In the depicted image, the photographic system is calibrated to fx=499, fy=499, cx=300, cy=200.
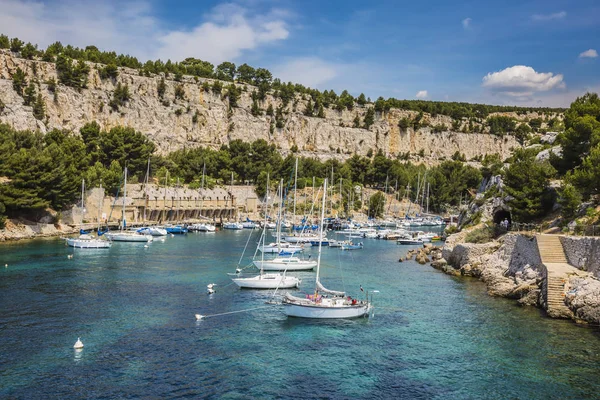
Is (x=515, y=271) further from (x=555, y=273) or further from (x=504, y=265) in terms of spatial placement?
(x=555, y=273)

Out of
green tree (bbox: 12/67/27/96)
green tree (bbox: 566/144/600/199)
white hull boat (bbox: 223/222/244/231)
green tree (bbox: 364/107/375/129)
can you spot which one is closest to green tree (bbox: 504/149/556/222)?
green tree (bbox: 566/144/600/199)

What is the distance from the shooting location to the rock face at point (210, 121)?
346 feet

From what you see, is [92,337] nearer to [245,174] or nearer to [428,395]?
[428,395]

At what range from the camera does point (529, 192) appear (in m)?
42.5

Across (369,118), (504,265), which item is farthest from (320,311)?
(369,118)

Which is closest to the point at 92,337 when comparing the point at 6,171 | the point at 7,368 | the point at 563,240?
the point at 7,368

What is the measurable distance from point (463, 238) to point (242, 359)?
32821 millimetres

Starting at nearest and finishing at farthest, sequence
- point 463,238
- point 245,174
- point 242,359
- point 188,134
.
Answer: point 242,359 → point 463,238 → point 245,174 → point 188,134

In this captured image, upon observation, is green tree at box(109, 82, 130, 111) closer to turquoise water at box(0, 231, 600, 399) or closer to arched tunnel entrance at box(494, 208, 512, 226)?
turquoise water at box(0, 231, 600, 399)

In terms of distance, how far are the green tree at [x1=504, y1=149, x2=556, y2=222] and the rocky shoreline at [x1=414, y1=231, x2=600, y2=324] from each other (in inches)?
119

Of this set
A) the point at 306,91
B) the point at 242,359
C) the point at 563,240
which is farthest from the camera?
the point at 306,91

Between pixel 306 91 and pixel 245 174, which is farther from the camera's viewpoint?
pixel 306 91

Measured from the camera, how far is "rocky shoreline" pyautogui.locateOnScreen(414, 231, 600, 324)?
1078 inches

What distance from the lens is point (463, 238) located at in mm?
49156
